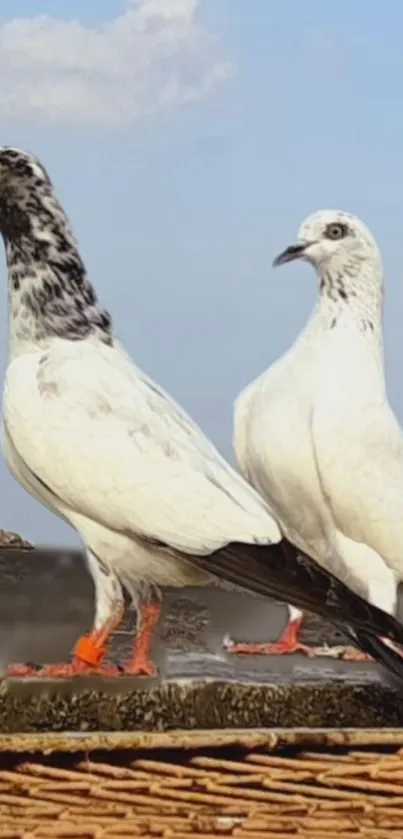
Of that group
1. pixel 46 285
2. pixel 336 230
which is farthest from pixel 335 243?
pixel 46 285

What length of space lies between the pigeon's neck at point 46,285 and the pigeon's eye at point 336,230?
0.29m

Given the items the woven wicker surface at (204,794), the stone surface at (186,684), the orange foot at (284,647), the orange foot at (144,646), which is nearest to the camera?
the woven wicker surface at (204,794)

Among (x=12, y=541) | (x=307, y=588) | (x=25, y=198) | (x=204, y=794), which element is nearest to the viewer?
(x=204, y=794)

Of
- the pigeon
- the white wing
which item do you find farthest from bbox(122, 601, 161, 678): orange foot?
A: the white wing

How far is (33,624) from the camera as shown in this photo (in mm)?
1489

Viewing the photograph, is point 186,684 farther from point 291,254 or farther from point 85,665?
point 291,254

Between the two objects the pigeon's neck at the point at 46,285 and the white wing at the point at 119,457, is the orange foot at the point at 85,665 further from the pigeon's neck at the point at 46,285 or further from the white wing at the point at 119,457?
the pigeon's neck at the point at 46,285

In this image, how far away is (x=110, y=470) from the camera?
3.95ft

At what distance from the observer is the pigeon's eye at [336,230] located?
1.44 metres

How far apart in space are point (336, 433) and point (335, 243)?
0.71 feet

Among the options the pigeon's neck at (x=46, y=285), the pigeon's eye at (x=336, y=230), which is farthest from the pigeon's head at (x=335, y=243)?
the pigeon's neck at (x=46, y=285)

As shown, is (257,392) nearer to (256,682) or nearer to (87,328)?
(87,328)

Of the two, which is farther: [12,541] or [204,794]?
[12,541]

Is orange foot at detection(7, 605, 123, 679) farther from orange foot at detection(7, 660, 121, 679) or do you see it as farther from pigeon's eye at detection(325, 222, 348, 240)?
pigeon's eye at detection(325, 222, 348, 240)
